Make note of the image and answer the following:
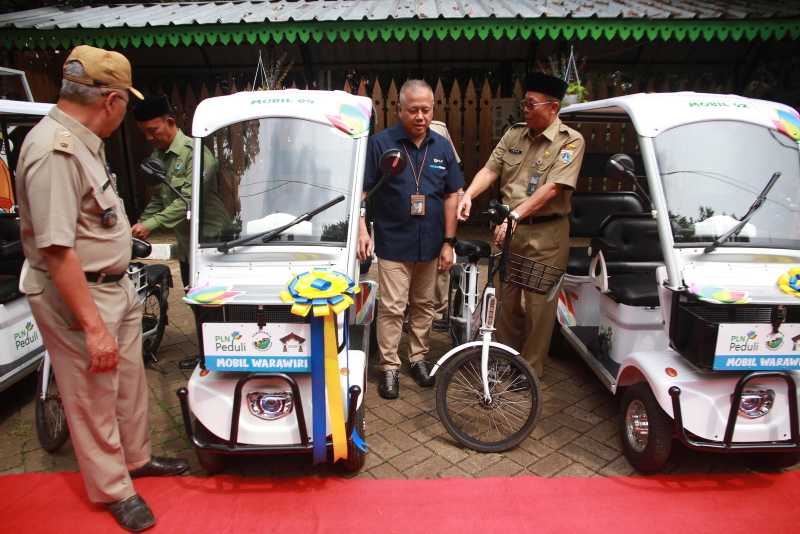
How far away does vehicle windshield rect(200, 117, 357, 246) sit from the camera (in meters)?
3.17

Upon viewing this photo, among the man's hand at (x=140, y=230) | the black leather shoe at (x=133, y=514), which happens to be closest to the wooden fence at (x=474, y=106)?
the man's hand at (x=140, y=230)

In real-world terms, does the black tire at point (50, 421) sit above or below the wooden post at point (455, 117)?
below

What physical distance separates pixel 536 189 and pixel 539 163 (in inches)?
7.5

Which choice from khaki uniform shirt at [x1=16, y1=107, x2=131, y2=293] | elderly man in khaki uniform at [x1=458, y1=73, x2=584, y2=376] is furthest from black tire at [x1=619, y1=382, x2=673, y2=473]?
khaki uniform shirt at [x1=16, y1=107, x2=131, y2=293]

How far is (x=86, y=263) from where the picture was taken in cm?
256

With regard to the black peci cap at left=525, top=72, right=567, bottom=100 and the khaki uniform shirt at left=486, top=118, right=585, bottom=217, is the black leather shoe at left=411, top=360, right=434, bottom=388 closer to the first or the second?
the khaki uniform shirt at left=486, top=118, right=585, bottom=217

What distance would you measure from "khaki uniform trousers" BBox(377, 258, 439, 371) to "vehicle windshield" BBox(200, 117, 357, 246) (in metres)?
0.86

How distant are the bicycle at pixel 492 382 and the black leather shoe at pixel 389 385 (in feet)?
2.12

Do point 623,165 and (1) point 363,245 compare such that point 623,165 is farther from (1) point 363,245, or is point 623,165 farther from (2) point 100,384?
(2) point 100,384

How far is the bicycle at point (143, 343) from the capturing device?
3.36m

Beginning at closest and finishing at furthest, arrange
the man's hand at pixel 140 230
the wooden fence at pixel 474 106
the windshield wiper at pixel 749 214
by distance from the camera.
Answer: the windshield wiper at pixel 749 214
the man's hand at pixel 140 230
the wooden fence at pixel 474 106

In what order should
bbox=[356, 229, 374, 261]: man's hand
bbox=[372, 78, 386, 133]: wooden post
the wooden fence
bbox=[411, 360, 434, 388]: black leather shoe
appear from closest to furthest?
bbox=[356, 229, 374, 261]: man's hand < bbox=[411, 360, 434, 388]: black leather shoe < bbox=[372, 78, 386, 133]: wooden post < the wooden fence

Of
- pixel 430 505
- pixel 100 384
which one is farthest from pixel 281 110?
pixel 430 505

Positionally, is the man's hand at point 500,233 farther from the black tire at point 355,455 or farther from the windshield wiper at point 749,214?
the black tire at point 355,455
